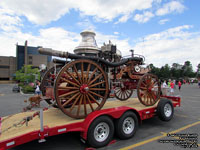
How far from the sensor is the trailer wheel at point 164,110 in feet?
17.0

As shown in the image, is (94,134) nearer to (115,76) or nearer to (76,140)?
(76,140)

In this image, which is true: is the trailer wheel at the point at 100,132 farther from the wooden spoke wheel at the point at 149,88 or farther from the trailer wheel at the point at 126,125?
the wooden spoke wheel at the point at 149,88

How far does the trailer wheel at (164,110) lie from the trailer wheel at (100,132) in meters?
2.24

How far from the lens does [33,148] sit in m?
3.85

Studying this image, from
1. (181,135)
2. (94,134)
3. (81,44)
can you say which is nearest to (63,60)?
(81,44)

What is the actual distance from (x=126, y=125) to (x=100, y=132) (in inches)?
36.8

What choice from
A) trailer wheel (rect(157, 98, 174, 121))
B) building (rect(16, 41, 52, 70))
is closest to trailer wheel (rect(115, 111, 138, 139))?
trailer wheel (rect(157, 98, 174, 121))

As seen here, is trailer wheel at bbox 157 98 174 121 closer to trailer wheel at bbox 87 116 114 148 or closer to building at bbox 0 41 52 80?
trailer wheel at bbox 87 116 114 148

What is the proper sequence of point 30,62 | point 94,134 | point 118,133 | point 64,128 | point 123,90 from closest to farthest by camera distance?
point 64,128 < point 94,134 < point 118,133 < point 123,90 < point 30,62

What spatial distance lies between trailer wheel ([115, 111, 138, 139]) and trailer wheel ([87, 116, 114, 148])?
0.88 feet

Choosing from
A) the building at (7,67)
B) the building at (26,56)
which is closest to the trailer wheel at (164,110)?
the building at (26,56)

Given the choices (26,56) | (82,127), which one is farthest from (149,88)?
(26,56)

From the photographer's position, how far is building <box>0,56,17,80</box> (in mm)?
64794

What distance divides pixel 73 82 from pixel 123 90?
3.65 meters
